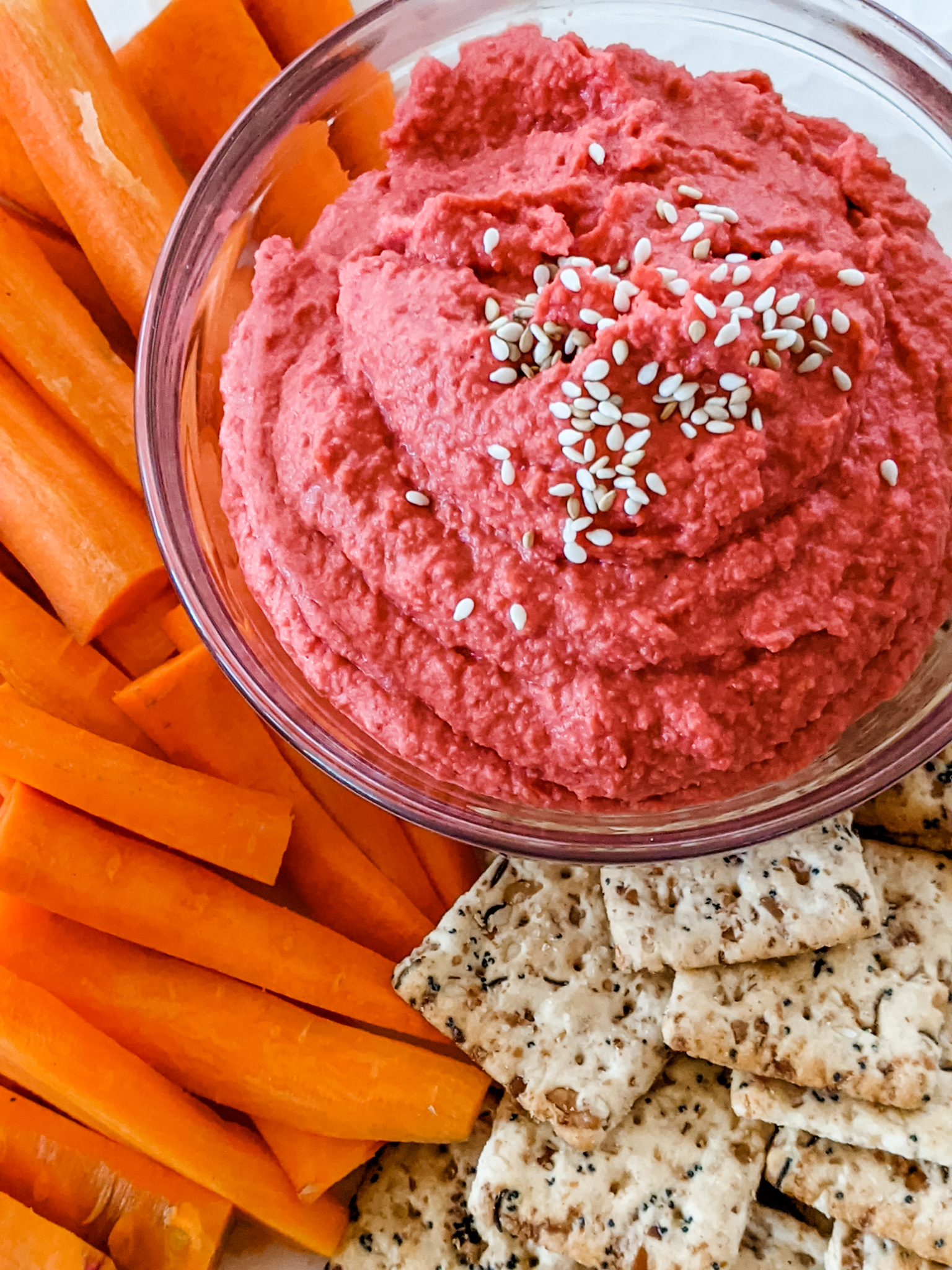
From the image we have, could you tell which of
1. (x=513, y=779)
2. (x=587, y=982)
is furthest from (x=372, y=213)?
(x=587, y=982)

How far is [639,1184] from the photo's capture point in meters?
2.27

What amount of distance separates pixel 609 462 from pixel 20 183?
160 cm

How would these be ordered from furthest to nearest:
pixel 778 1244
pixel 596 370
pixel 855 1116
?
1. pixel 778 1244
2. pixel 855 1116
3. pixel 596 370

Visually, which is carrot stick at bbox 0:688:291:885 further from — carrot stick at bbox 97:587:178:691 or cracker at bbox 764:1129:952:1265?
cracker at bbox 764:1129:952:1265

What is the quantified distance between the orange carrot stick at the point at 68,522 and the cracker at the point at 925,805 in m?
1.61

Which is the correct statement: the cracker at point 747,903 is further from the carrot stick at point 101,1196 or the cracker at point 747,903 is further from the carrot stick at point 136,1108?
the carrot stick at point 101,1196

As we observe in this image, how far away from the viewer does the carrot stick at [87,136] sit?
2346 millimetres

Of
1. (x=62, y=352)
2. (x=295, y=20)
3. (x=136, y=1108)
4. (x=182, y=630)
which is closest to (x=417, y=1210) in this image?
(x=136, y=1108)

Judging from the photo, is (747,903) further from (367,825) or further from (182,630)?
(182,630)

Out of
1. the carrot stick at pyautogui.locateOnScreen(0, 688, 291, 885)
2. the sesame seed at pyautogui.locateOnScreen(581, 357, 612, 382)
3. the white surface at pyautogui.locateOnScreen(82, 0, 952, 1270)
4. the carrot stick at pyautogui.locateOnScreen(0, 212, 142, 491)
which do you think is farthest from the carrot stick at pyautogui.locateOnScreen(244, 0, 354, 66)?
the carrot stick at pyautogui.locateOnScreen(0, 688, 291, 885)

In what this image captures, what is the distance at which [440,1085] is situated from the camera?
2.39 meters

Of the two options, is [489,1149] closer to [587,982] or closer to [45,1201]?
[587,982]

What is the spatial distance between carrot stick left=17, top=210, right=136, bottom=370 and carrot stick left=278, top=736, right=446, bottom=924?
0.97 meters

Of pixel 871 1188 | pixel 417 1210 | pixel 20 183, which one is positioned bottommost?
pixel 871 1188
